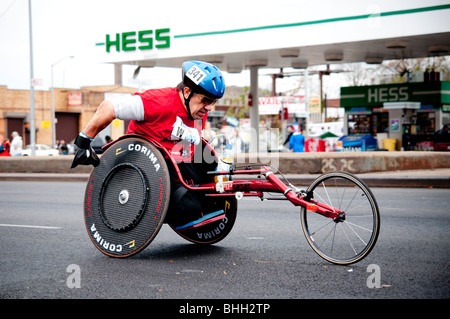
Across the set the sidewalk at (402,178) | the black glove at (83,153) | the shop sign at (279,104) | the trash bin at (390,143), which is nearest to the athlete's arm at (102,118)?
the black glove at (83,153)

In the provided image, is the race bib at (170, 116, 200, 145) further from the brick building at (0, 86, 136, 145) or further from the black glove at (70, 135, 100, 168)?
the brick building at (0, 86, 136, 145)

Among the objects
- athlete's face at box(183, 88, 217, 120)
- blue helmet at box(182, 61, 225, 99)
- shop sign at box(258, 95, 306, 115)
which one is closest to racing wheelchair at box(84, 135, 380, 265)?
athlete's face at box(183, 88, 217, 120)

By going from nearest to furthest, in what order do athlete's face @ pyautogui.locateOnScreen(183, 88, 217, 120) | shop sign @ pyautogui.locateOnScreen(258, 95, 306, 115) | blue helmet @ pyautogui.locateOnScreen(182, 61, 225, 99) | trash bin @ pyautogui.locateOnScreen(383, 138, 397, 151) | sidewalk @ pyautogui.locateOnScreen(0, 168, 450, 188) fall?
blue helmet @ pyautogui.locateOnScreen(182, 61, 225, 99), athlete's face @ pyautogui.locateOnScreen(183, 88, 217, 120), sidewalk @ pyautogui.locateOnScreen(0, 168, 450, 188), trash bin @ pyautogui.locateOnScreen(383, 138, 397, 151), shop sign @ pyautogui.locateOnScreen(258, 95, 306, 115)

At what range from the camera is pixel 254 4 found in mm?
22188

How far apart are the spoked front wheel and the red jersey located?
49.7 inches

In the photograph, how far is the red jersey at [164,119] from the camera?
16.1 ft

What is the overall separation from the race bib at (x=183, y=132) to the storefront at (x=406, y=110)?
21.5 meters

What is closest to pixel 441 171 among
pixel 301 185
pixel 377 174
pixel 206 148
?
pixel 377 174

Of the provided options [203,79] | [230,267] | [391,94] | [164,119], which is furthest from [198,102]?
[391,94]

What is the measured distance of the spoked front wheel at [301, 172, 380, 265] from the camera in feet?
14.6

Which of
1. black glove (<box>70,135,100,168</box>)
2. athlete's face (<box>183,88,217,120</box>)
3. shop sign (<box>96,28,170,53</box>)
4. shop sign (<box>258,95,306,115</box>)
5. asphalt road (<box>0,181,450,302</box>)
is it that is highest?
shop sign (<box>96,28,170,53</box>)

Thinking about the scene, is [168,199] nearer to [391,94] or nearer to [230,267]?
[230,267]

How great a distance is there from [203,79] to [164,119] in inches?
19.8

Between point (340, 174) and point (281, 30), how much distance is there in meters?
17.7
